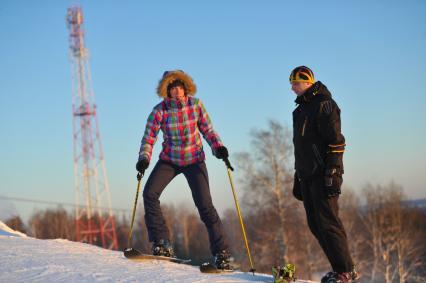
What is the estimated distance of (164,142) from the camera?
19.2 ft

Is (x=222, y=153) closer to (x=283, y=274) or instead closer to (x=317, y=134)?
(x=317, y=134)

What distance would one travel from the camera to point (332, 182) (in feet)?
13.3

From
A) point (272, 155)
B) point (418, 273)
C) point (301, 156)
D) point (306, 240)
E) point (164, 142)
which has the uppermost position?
point (272, 155)

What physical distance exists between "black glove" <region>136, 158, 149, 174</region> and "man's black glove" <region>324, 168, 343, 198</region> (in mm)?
2333

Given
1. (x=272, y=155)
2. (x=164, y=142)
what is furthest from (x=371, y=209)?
(x=164, y=142)

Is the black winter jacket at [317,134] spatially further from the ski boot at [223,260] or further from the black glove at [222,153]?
the ski boot at [223,260]

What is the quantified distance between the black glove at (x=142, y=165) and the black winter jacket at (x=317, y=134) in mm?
1936

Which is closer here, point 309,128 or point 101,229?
point 309,128

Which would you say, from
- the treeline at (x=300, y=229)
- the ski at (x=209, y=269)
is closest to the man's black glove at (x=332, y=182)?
the ski at (x=209, y=269)

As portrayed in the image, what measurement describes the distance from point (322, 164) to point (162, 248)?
94.2 inches

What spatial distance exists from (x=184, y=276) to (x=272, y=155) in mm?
23719

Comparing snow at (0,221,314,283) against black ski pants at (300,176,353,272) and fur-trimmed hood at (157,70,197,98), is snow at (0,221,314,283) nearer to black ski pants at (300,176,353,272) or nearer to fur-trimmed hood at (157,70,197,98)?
black ski pants at (300,176,353,272)

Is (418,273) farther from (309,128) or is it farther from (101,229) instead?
(309,128)

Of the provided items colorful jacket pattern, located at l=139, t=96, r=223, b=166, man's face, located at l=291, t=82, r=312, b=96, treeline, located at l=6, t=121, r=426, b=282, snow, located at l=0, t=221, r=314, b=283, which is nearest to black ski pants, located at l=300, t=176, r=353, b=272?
snow, located at l=0, t=221, r=314, b=283
